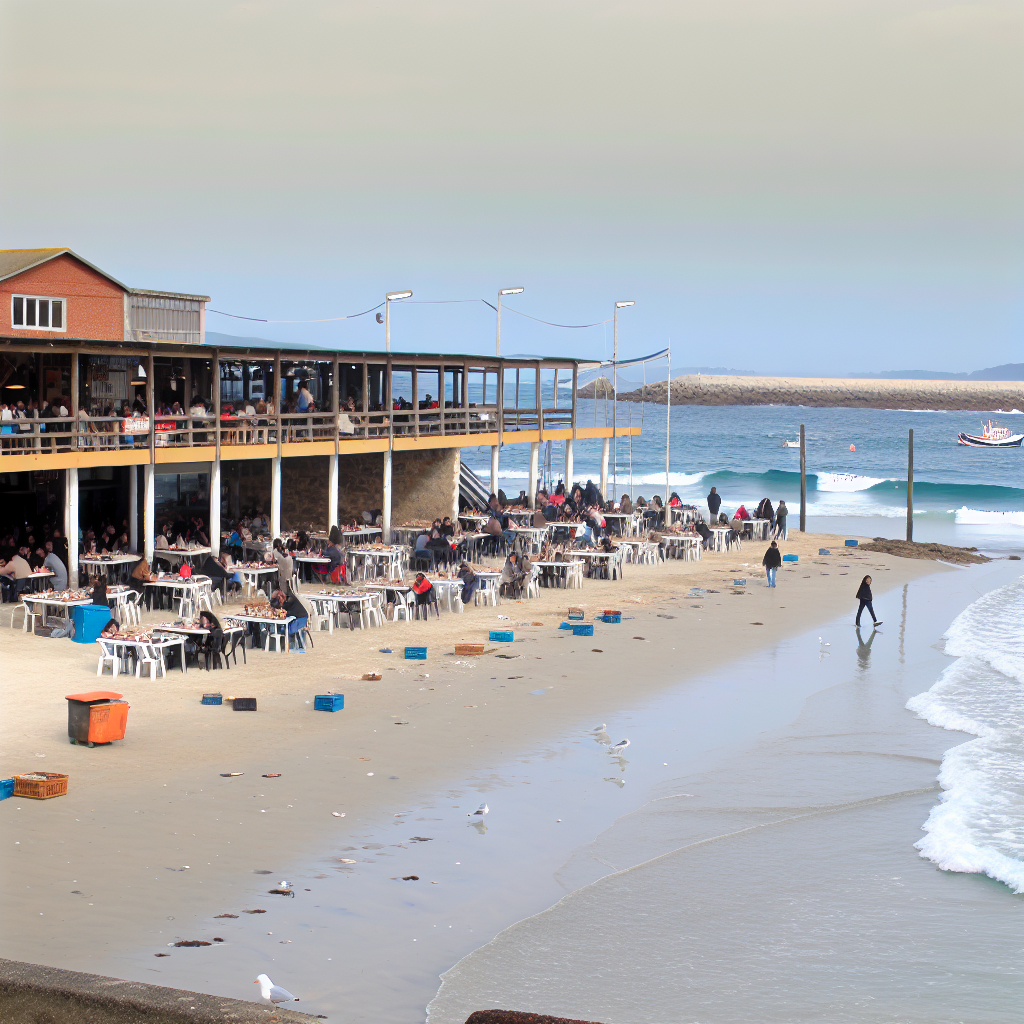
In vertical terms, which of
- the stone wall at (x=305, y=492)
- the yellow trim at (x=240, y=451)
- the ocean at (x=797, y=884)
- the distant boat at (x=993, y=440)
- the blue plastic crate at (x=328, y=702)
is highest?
the distant boat at (x=993, y=440)

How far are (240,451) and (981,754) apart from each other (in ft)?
52.3

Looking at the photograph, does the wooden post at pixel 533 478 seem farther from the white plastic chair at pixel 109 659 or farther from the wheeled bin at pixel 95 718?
the wheeled bin at pixel 95 718

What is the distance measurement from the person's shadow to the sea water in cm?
134

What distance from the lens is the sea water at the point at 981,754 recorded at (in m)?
11.8

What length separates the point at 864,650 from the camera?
2145 centimetres

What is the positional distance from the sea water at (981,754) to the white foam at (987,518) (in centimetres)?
2963

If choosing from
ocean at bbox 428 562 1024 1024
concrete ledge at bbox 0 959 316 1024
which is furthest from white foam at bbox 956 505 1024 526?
concrete ledge at bbox 0 959 316 1024

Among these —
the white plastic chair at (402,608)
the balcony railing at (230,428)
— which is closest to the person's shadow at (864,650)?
the white plastic chair at (402,608)

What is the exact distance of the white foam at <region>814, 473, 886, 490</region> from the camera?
7381cm

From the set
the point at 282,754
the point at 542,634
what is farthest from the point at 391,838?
the point at 542,634

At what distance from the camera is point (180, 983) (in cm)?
794

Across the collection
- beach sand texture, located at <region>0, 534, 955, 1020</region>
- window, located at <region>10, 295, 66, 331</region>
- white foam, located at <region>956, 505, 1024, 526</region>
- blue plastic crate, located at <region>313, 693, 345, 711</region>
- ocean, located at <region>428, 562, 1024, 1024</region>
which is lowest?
ocean, located at <region>428, 562, 1024, 1024</region>

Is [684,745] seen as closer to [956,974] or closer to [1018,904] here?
[1018,904]

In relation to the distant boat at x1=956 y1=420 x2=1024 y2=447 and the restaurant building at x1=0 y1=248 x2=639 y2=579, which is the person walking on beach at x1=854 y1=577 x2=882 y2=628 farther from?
the distant boat at x1=956 y1=420 x2=1024 y2=447
